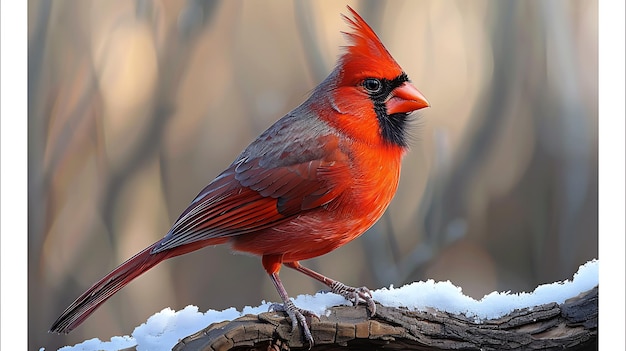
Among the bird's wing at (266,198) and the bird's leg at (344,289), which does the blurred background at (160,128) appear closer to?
the bird's leg at (344,289)

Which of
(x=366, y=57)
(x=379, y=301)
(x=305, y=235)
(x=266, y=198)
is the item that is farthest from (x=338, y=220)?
(x=366, y=57)

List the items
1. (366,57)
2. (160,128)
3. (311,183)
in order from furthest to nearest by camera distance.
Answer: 1. (160,128)
2. (366,57)
3. (311,183)

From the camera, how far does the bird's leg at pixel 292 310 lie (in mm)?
2340

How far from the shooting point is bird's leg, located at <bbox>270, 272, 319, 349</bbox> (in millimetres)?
2340

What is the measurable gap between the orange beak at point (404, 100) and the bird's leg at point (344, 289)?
1.91ft

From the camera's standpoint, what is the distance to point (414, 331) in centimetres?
241

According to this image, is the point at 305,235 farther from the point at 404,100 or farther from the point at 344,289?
the point at 404,100

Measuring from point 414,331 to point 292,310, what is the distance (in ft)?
1.26

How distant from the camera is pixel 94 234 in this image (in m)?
2.57

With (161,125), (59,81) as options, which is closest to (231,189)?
(161,125)

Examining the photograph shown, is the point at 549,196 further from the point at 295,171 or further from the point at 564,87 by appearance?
the point at 295,171

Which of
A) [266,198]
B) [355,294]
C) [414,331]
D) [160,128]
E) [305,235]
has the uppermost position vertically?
[160,128]

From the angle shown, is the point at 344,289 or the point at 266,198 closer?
the point at 266,198

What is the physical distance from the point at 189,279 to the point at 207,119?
530mm
